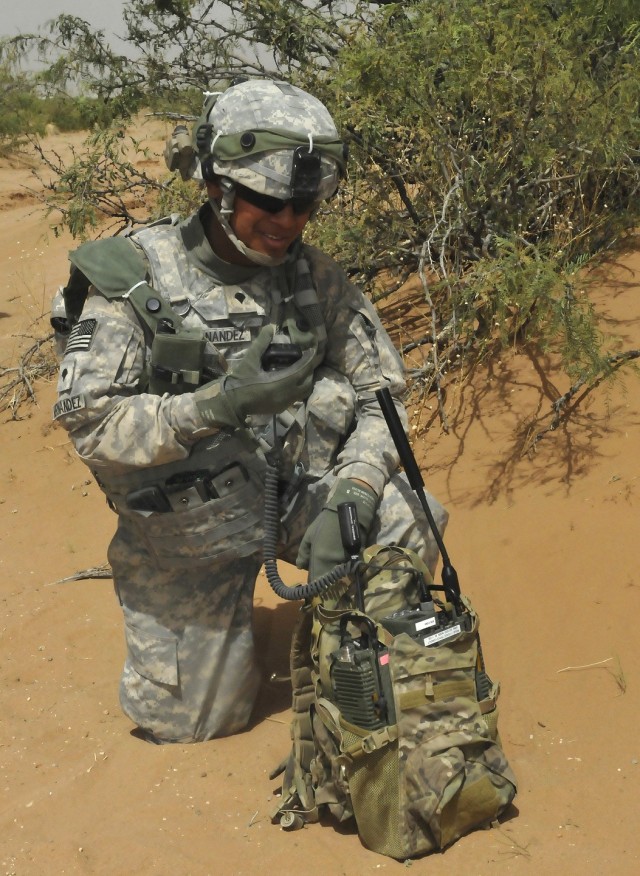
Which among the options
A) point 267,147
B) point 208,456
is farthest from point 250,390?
point 267,147

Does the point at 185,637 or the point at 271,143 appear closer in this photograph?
the point at 271,143

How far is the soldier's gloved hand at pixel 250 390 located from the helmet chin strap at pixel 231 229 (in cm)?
28

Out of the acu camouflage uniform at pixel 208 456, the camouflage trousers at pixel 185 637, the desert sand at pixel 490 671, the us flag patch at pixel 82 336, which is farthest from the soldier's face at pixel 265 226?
the desert sand at pixel 490 671

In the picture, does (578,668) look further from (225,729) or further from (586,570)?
(225,729)

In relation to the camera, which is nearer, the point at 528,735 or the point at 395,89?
the point at 528,735

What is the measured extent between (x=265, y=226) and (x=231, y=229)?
0.11 m

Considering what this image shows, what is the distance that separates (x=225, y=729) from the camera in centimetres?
326

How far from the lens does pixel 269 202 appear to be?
2842 mm

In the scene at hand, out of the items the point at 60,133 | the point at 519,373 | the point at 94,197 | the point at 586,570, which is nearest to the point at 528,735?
the point at 586,570

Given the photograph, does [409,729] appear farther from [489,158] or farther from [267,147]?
[489,158]

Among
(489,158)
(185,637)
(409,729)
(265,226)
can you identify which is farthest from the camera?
(489,158)

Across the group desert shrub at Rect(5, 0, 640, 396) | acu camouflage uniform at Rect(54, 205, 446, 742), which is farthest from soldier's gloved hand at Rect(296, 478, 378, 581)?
desert shrub at Rect(5, 0, 640, 396)

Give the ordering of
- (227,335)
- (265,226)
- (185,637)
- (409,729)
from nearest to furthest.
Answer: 1. (409,729)
2. (265,226)
3. (227,335)
4. (185,637)

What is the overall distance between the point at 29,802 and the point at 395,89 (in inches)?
134
